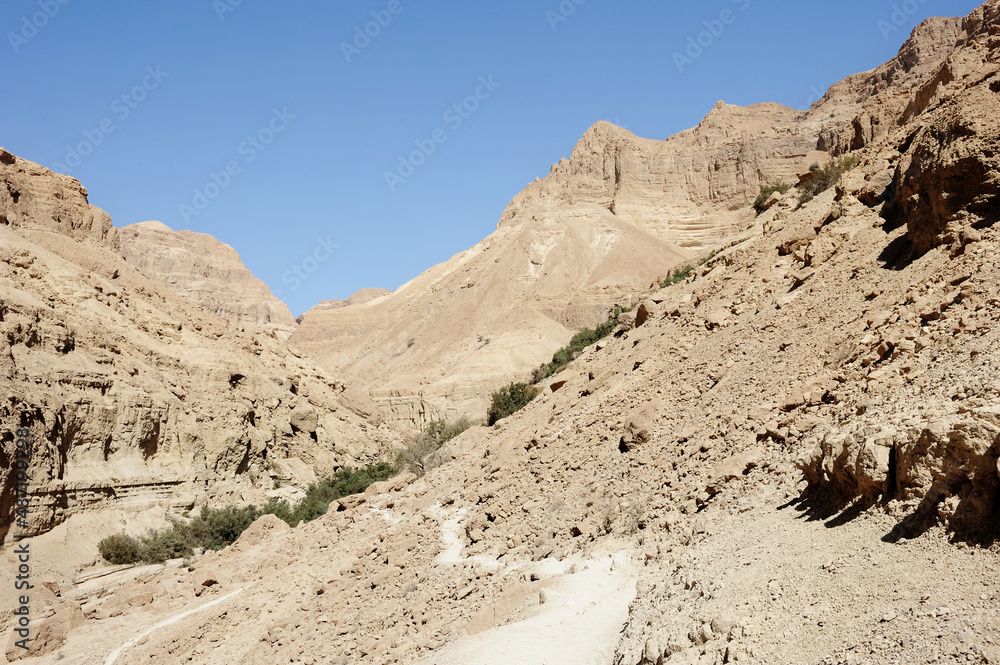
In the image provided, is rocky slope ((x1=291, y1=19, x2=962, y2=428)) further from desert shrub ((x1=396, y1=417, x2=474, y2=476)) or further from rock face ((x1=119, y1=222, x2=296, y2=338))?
rock face ((x1=119, y1=222, x2=296, y2=338))

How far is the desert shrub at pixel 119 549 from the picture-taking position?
18375 mm

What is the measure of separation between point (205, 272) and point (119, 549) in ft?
299

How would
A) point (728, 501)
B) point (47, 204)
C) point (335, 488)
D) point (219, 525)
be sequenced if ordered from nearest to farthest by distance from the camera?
point (728, 501) → point (219, 525) → point (335, 488) → point (47, 204)

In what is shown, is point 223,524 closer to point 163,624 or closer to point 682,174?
point 163,624

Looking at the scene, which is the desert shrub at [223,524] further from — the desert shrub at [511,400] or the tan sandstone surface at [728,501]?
the desert shrub at [511,400]

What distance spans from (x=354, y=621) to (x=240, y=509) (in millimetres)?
13359

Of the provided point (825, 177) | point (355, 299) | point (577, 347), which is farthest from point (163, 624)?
point (355, 299)

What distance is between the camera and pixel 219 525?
826 inches

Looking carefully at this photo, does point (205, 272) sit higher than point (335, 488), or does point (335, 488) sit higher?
point (205, 272)

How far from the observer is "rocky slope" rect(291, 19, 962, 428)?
150 feet

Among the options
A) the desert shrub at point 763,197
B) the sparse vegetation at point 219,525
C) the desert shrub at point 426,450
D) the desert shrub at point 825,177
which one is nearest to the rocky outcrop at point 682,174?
the desert shrub at point 763,197

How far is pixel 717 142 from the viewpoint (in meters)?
70.8

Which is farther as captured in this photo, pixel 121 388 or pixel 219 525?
pixel 121 388

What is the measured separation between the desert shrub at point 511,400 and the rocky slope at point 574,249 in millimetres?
15920
